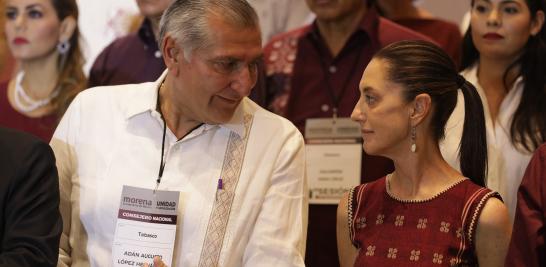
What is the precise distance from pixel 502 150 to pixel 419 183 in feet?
2.49

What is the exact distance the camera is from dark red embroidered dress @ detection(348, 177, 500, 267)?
10.0ft

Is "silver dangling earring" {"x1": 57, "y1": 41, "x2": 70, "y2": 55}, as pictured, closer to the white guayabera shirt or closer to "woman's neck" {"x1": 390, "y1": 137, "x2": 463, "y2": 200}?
the white guayabera shirt

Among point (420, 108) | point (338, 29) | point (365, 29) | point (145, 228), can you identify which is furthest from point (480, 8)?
point (145, 228)

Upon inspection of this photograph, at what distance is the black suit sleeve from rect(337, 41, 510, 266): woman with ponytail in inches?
36.7

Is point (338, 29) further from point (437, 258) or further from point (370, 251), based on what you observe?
point (437, 258)

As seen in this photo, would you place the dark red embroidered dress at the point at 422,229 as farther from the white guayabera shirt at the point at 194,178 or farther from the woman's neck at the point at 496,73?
the woman's neck at the point at 496,73

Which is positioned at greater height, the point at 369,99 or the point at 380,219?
the point at 369,99

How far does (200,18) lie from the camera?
10.6 feet

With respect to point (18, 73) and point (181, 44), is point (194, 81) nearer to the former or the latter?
point (181, 44)

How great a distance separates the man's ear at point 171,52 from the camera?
3.32m

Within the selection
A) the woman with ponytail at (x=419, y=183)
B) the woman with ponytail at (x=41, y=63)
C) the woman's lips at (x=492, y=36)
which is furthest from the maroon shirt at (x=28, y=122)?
the woman's lips at (x=492, y=36)

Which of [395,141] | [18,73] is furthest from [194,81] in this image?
[18,73]

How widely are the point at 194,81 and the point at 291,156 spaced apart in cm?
39

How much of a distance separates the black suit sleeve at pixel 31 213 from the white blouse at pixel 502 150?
144 cm
